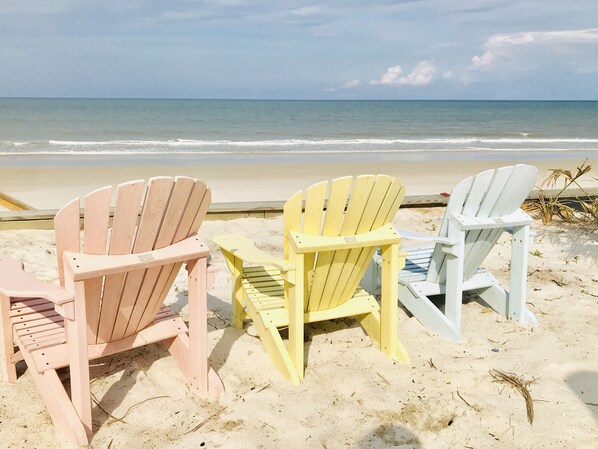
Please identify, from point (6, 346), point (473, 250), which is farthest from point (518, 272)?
point (6, 346)

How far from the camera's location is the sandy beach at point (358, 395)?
2.54 meters

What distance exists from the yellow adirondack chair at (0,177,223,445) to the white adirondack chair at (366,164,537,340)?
1.28 meters

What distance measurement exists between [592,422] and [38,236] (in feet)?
15.6

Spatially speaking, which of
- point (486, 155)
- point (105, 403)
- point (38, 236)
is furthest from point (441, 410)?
point (486, 155)

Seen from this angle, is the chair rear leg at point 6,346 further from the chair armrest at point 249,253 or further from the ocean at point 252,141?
the ocean at point 252,141

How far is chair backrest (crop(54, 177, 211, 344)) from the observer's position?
2.23 m

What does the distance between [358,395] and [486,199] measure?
4.53ft

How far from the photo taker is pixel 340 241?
9.57ft

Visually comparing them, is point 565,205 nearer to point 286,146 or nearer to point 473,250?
point 473,250

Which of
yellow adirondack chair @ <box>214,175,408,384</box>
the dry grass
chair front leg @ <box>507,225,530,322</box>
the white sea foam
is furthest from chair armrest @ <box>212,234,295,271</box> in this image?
the white sea foam

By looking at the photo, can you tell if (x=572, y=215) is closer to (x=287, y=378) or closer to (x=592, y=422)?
(x=592, y=422)

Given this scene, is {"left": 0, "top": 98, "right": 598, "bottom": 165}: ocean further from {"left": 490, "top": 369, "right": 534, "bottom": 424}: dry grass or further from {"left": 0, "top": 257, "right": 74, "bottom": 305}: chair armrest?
{"left": 0, "top": 257, "right": 74, "bottom": 305}: chair armrest

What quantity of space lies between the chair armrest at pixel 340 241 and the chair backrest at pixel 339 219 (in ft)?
0.11

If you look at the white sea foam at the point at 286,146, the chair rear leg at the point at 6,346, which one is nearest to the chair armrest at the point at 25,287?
the chair rear leg at the point at 6,346
